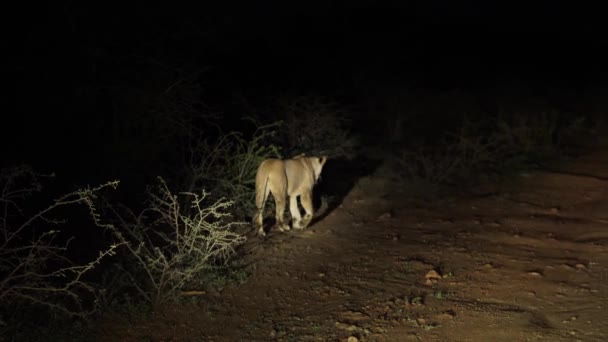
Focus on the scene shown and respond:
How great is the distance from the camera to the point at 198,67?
27.2 feet

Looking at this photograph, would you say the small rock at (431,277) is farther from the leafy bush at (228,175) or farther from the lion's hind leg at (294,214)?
the leafy bush at (228,175)

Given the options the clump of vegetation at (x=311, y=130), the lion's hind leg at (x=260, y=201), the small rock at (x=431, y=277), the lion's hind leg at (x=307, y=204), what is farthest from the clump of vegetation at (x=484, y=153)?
the small rock at (x=431, y=277)

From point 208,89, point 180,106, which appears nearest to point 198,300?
point 180,106

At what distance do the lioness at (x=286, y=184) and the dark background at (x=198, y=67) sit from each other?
1757mm

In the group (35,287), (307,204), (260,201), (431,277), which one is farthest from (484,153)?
(35,287)

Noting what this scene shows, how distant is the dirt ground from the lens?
14.3 feet

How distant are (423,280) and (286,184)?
222cm

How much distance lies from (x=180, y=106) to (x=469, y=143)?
5.82m

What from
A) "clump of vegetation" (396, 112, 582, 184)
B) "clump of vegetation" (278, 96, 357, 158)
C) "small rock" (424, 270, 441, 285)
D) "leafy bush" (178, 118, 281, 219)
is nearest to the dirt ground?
"small rock" (424, 270, 441, 285)

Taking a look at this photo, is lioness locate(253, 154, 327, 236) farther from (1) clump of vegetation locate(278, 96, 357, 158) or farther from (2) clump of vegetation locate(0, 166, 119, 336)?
(1) clump of vegetation locate(278, 96, 357, 158)

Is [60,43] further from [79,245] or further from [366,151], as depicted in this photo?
[366,151]

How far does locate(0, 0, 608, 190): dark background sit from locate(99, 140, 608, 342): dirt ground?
2747 mm

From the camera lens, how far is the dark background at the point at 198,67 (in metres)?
6.86

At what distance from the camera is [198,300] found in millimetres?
5094
